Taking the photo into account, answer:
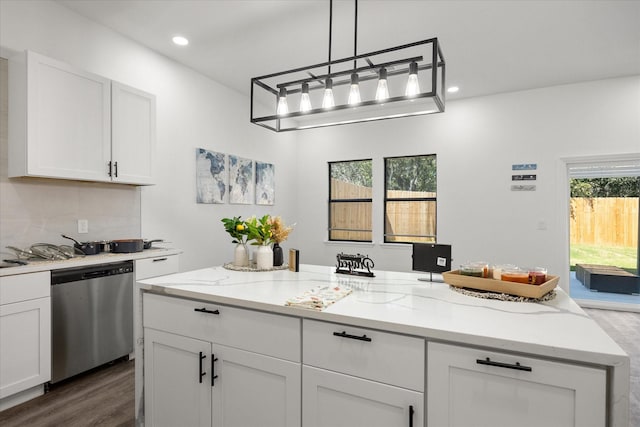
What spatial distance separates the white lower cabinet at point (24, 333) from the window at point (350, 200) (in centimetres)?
403

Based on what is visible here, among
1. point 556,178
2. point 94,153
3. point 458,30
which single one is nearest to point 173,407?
point 94,153

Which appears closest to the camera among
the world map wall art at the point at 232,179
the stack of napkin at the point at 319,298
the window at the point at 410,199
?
the stack of napkin at the point at 319,298

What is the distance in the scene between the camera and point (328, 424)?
1.34 meters

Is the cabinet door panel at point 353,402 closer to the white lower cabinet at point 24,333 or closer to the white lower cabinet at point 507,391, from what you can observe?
the white lower cabinet at point 507,391

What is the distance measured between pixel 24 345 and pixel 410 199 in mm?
4631

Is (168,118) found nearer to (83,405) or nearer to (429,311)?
(83,405)

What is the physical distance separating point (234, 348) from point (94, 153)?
83.8 inches

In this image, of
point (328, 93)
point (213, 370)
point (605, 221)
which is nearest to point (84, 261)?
point (213, 370)

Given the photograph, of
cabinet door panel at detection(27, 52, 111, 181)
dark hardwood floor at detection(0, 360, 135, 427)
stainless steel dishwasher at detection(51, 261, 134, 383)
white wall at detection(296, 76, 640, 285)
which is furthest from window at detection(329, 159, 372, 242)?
dark hardwood floor at detection(0, 360, 135, 427)

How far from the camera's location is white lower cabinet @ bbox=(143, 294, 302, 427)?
1438mm

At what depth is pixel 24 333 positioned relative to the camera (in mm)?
2197

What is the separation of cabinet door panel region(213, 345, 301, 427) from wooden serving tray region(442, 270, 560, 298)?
0.88 m

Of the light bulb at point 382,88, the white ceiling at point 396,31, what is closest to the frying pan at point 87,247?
the white ceiling at point 396,31

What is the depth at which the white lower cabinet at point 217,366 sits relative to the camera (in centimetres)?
144
